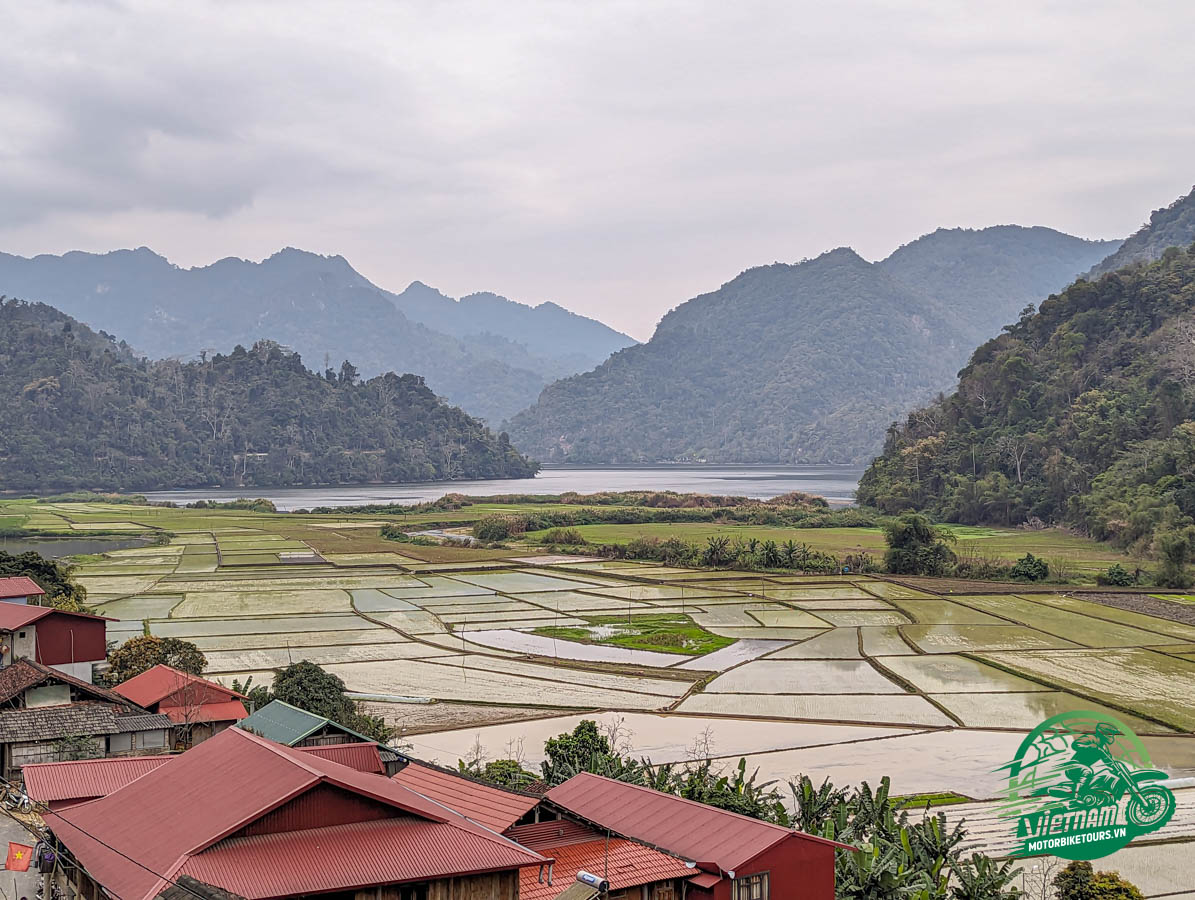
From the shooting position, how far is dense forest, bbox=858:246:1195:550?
48.9 meters

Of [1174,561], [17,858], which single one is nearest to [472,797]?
[17,858]

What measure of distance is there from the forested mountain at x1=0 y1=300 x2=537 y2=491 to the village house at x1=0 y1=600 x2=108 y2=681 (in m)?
88.7

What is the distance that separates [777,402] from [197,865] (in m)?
185

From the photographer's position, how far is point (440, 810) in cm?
934

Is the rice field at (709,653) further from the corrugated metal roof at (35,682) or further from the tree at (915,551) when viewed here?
the corrugated metal roof at (35,682)

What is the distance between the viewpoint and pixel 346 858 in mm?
8133

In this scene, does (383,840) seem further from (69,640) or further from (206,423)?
(206,423)

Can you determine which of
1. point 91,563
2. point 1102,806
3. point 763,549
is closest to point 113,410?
point 91,563

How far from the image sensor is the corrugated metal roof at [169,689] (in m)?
18.5

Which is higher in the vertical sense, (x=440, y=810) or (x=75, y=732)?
(x=440, y=810)

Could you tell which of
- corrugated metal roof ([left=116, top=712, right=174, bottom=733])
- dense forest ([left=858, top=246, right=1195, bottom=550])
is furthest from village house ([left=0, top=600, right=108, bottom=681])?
dense forest ([left=858, top=246, right=1195, bottom=550])

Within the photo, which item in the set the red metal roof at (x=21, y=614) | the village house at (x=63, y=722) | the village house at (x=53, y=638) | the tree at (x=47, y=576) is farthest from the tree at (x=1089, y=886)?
the tree at (x=47, y=576)

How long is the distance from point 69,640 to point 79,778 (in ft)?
38.1

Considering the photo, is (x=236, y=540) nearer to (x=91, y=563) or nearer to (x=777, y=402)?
(x=91, y=563)
